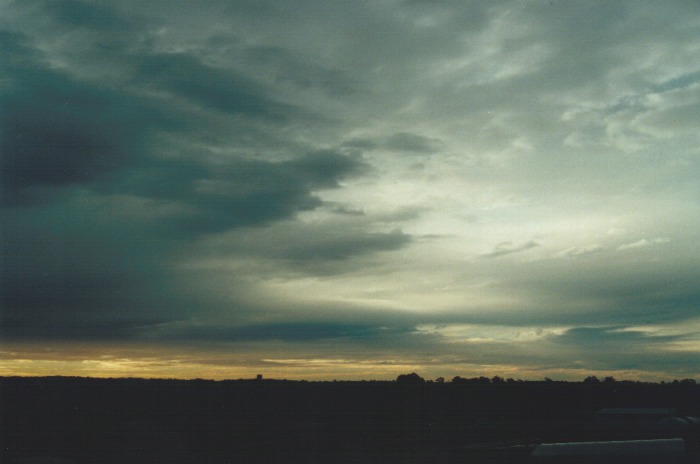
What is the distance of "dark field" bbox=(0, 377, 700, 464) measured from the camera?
133 feet

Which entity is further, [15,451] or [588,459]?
Result: [15,451]

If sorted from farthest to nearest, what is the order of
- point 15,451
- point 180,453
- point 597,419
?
point 597,419
point 180,453
point 15,451

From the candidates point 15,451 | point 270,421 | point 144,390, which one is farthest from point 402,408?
point 15,451

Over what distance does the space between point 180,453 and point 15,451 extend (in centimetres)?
1090

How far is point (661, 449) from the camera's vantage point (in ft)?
84.5

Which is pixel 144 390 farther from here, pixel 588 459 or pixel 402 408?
pixel 588 459

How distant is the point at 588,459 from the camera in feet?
81.4

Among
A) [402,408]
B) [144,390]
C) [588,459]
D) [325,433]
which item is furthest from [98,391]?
[588,459]

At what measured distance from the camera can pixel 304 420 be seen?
68.2 m

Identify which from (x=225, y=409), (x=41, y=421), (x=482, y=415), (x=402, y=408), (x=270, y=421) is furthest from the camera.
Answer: (x=402, y=408)

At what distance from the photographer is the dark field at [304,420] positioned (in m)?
40.6

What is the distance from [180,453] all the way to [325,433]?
16994 mm

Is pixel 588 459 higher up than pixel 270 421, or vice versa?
pixel 588 459

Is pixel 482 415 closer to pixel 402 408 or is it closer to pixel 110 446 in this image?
pixel 402 408
